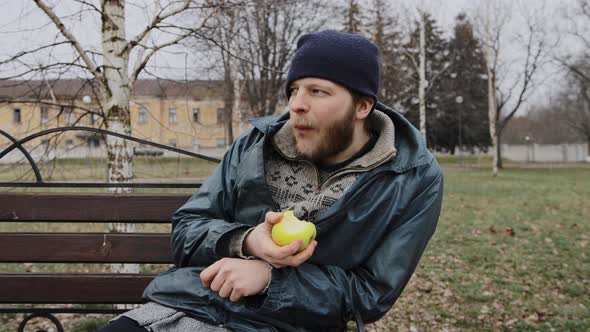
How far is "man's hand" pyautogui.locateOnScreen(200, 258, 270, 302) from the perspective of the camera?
1.74 metres

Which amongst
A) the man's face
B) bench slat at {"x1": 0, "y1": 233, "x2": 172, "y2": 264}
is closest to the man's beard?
the man's face

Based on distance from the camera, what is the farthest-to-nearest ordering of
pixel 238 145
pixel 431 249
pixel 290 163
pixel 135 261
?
pixel 431 249, pixel 135 261, pixel 238 145, pixel 290 163

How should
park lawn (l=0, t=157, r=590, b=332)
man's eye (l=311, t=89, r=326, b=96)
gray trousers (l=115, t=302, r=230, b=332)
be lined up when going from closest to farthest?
gray trousers (l=115, t=302, r=230, b=332) < man's eye (l=311, t=89, r=326, b=96) < park lawn (l=0, t=157, r=590, b=332)

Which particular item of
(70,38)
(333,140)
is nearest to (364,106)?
(333,140)

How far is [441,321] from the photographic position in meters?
4.11

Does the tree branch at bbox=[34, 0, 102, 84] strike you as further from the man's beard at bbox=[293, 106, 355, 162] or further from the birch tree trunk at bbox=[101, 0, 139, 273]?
the man's beard at bbox=[293, 106, 355, 162]

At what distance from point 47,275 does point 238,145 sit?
135 centimetres

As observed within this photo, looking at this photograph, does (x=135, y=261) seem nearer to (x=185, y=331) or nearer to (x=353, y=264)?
(x=185, y=331)

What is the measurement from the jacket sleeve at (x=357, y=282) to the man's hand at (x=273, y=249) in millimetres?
112

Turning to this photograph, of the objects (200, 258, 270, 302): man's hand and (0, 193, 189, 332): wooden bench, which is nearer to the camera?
(200, 258, 270, 302): man's hand

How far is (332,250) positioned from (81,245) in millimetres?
1485

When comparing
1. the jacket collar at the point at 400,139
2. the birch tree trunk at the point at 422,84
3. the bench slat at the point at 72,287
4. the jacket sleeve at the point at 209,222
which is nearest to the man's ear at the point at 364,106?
the jacket collar at the point at 400,139

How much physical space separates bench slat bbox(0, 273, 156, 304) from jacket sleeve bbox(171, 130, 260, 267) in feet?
2.44

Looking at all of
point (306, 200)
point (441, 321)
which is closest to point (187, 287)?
point (306, 200)
